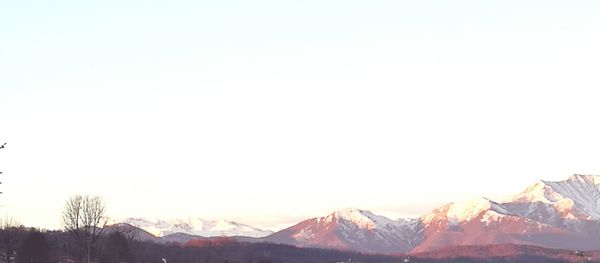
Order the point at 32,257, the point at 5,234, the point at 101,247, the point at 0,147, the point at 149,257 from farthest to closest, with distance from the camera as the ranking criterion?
the point at 149,257
the point at 101,247
the point at 5,234
the point at 32,257
the point at 0,147

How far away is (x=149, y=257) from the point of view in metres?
175

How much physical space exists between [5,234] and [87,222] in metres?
9.74

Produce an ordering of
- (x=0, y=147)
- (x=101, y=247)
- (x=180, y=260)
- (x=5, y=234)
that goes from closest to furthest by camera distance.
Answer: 1. (x=0, y=147)
2. (x=5, y=234)
3. (x=101, y=247)
4. (x=180, y=260)

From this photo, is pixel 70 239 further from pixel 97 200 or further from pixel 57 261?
pixel 97 200

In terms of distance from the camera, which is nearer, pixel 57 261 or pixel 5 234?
pixel 5 234

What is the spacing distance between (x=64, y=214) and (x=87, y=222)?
673 centimetres

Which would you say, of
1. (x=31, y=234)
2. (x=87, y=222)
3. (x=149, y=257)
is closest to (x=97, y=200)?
(x=87, y=222)

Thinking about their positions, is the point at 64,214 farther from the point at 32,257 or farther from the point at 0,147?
the point at 0,147

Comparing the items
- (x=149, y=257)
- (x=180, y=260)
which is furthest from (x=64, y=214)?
(x=180, y=260)

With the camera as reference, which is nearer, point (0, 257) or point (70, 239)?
point (0, 257)

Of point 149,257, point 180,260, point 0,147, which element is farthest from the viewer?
point 180,260

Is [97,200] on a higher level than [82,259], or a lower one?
higher

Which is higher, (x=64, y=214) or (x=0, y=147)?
(x=64, y=214)

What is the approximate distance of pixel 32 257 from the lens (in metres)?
109
